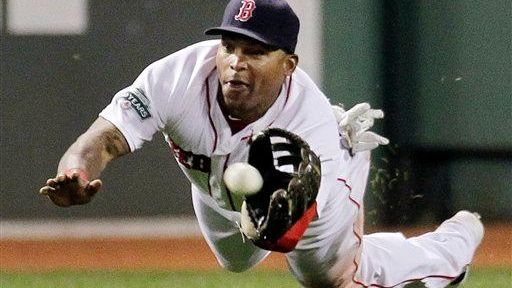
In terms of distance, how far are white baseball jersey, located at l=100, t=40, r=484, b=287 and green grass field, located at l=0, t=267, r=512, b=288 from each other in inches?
52.7

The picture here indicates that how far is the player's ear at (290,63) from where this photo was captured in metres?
4.20

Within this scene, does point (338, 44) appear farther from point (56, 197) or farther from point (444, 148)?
point (56, 197)

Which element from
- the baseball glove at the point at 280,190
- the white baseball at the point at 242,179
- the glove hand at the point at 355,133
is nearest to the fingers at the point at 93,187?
the white baseball at the point at 242,179

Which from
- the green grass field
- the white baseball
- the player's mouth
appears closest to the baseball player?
the player's mouth

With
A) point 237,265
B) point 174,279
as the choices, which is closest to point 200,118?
point 237,265

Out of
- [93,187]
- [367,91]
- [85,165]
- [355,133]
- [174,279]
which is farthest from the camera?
[367,91]

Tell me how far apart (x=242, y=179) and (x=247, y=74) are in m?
0.51

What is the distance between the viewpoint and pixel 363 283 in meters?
4.69

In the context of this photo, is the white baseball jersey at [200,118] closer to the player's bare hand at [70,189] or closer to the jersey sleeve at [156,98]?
the jersey sleeve at [156,98]

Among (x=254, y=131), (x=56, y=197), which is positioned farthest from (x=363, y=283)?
(x=56, y=197)

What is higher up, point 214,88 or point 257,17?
point 257,17

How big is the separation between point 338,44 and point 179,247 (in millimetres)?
1783

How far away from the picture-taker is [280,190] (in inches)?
148

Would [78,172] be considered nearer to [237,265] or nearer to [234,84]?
[234,84]
